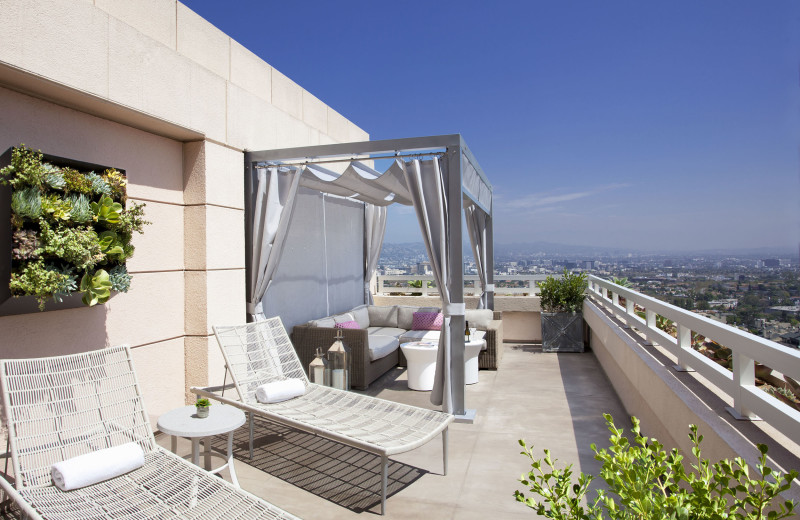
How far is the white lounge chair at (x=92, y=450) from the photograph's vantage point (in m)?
2.50

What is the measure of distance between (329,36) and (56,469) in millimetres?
18311

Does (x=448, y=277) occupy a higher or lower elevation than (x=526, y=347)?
higher

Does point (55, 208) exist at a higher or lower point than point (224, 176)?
lower

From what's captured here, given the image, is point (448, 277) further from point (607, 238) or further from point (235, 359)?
point (607, 238)

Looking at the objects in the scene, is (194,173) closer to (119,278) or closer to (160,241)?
(160,241)

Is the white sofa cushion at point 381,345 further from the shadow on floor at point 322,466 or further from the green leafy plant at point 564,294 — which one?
the green leafy plant at point 564,294

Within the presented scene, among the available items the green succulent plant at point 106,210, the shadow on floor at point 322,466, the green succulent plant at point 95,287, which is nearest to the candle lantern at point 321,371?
the shadow on floor at point 322,466

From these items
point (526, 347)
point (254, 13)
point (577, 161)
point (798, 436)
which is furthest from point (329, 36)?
point (577, 161)

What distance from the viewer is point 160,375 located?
454cm

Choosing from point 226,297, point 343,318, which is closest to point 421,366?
point 343,318

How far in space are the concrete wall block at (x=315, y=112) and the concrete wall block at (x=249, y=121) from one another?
102cm

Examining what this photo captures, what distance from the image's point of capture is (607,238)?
2725 centimetres

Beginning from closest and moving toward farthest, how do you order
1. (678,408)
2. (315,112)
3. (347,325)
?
(678,408) → (347,325) → (315,112)

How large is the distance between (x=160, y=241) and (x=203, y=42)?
2097 millimetres
